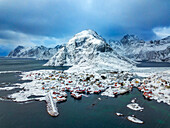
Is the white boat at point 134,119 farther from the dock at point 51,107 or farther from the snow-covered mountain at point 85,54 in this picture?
the snow-covered mountain at point 85,54

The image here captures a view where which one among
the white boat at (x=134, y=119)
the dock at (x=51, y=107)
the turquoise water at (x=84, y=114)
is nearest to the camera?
the turquoise water at (x=84, y=114)

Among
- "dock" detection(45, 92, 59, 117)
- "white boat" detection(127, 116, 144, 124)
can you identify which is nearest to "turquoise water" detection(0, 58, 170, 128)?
"white boat" detection(127, 116, 144, 124)

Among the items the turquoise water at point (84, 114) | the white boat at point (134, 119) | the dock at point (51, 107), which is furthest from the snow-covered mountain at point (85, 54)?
the white boat at point (134, 119)

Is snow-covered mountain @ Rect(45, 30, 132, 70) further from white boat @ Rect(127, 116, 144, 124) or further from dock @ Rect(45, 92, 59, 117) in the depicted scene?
white boat @ Rect(127, 116, 144, 124)

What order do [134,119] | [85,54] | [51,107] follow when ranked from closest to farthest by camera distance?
[134,119], [51,107], [85,54]

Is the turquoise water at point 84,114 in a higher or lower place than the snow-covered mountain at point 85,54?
lower

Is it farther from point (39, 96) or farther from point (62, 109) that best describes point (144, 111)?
point (39, 96)

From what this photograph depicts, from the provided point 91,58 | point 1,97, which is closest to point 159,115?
point 1,97

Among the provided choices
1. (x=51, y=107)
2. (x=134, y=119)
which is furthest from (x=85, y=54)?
(x=134, y=119)

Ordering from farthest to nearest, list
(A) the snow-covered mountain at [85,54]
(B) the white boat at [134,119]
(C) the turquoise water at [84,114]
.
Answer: (A) the snow-covered mountain at [85,54]
(B) the white boat at [134,119]
(C) the turquoise water at [84,114]

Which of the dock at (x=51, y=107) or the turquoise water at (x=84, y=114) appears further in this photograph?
the dock at (x=51, y=107)

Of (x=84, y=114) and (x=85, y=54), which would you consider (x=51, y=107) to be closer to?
(x=84, y=114)
